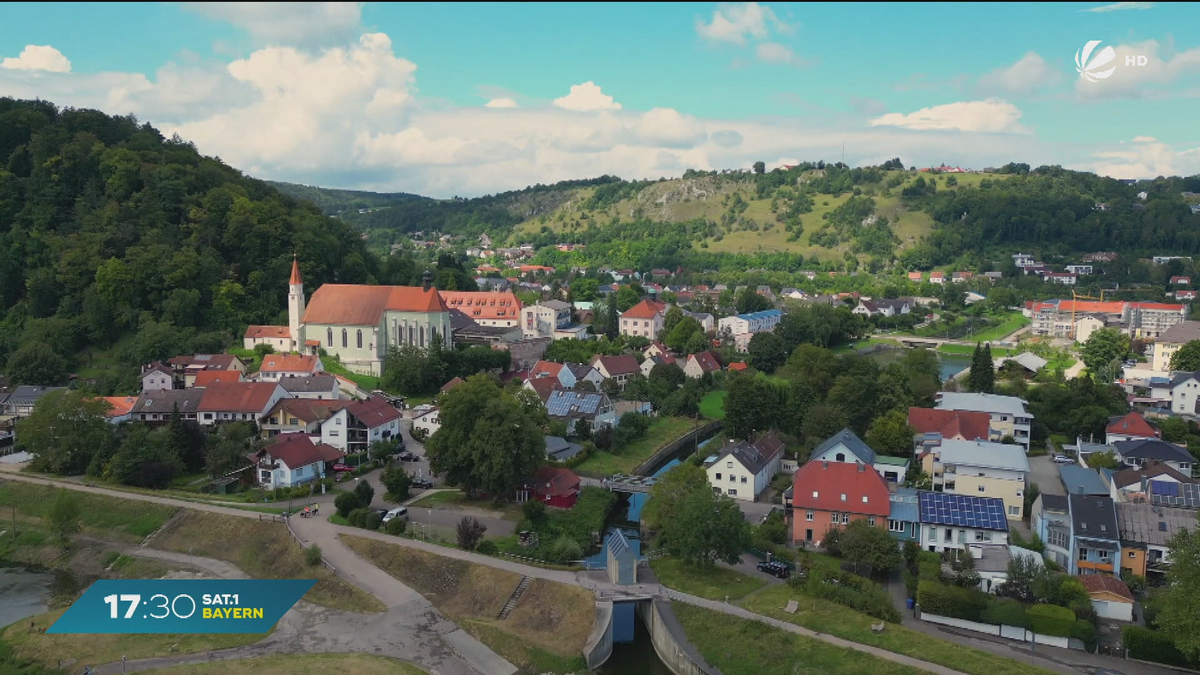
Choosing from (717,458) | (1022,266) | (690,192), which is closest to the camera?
(717,458)

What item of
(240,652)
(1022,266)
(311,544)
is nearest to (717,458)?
(311,544)

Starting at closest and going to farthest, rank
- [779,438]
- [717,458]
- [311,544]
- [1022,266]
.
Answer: [311,544] → [717,458] → [779,438] → [1022,266]

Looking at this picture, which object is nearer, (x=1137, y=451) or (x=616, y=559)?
(x=616, y=559)

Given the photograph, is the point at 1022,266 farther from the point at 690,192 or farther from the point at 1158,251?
the point at 690,192

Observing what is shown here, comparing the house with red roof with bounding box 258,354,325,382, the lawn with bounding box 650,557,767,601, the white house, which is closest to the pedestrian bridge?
the white house

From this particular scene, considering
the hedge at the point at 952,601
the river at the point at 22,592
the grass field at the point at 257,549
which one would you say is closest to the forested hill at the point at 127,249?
the river at the point at 22,592

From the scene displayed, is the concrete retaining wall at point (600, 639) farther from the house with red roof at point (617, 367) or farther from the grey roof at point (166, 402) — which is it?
the house with red roof at point (617, 367)
